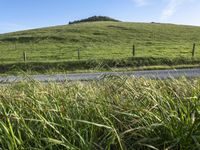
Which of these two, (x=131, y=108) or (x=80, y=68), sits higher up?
(x=131, y=108)

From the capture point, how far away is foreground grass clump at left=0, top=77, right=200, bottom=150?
3.88 m

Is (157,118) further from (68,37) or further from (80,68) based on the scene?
(68,37)

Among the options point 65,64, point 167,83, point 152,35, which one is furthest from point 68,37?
point 167,83

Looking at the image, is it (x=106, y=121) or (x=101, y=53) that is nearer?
(x=106, y=121)

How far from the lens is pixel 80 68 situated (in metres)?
26.6

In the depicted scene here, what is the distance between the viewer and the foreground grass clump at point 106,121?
3877mm

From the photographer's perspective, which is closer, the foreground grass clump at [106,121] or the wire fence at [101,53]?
the foreground grass clump at [106,121]

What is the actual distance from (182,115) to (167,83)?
1770 millimetres

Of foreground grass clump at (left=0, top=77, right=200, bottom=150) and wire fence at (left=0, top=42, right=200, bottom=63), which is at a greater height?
foreground grass clump at (left=0, top=77, right=200, bottom=150)

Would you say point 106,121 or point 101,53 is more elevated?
point 106,121

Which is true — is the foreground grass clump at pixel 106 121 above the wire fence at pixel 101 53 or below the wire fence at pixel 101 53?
above

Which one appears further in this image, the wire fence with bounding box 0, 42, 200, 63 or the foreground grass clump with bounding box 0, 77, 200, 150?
the wire fence with bounding box 0, 42, 200, 63

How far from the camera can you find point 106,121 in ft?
13.7

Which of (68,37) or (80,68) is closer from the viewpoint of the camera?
(80,68)
